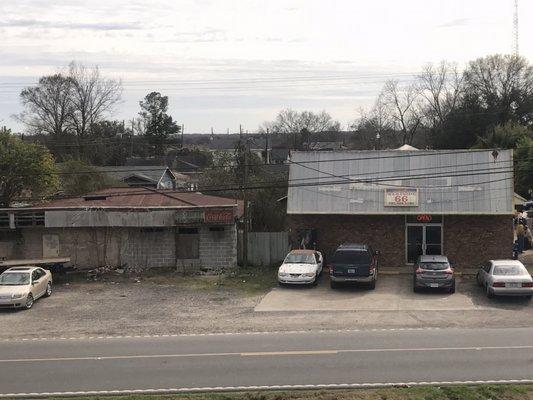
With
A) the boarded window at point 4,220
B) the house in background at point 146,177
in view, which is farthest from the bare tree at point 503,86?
the boarded window at point 4,220

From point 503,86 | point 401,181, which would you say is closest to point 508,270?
point 401,181

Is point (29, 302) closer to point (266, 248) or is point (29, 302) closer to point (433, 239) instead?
point (266, 248)

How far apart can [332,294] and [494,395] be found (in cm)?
1424

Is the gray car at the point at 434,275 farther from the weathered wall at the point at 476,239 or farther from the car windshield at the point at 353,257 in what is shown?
the weathered wall at the point at 476,239

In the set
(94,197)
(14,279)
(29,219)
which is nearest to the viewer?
(14,279)

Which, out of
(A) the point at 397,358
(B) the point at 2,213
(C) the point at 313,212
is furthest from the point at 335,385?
(B) the point at 2,213

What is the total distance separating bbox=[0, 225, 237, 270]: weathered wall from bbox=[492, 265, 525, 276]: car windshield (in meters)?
12.7

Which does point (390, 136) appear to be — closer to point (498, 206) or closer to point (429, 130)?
point (429, 130)

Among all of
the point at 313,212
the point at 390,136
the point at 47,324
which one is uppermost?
the point at 390,136

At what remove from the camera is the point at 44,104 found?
294ft

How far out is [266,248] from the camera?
1293 inches

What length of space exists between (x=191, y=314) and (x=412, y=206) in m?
13.4

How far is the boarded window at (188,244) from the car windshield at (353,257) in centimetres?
791

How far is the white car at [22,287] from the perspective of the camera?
2405 centimetres
